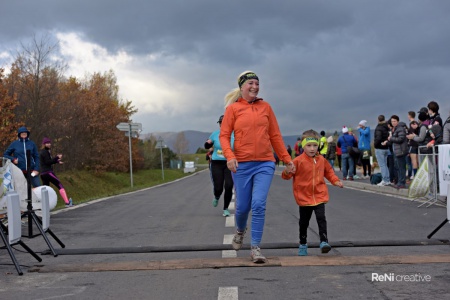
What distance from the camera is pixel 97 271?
559cm

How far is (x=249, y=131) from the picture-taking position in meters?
5.87

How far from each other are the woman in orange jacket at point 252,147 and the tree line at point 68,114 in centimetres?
1964

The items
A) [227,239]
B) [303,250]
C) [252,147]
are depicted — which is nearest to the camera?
[252,147]

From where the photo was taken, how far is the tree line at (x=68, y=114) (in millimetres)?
27906

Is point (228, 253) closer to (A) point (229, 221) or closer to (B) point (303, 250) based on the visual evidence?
(B) point (303, 250)

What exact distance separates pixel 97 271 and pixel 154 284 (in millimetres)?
914

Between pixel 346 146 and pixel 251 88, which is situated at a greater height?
pixel 251 88

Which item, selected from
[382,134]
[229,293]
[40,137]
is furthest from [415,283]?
[40,137]

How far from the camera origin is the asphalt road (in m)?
4.62

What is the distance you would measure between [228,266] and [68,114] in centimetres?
3325

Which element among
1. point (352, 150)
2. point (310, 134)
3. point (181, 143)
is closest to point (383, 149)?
point (352, 150)

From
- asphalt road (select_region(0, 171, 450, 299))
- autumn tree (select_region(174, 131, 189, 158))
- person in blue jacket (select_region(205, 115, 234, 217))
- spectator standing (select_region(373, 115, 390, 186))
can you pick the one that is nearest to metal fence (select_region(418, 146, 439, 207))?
asphalt road (select_region(0, 171, 450, 299))

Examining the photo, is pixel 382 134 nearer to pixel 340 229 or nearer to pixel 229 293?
pixel 340 229

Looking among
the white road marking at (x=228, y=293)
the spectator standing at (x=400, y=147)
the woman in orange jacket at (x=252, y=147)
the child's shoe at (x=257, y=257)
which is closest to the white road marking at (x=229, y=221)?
the woman in orange jacket at (x=252, y=147)
